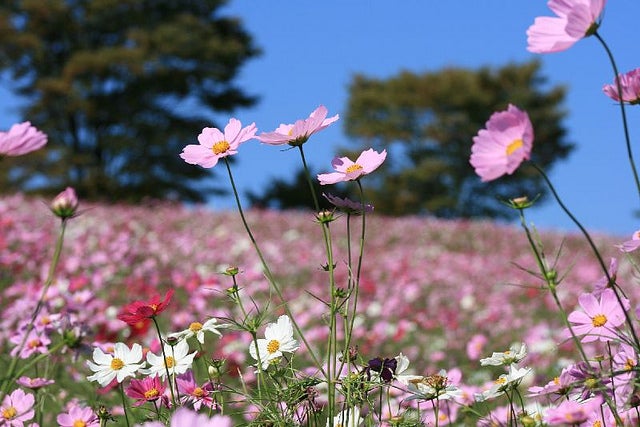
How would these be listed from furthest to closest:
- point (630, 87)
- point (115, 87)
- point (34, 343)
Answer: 1. point (115, 87)
2. point (34, 343)
3. point (630, 87)

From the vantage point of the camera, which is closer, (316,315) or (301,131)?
(301,131)

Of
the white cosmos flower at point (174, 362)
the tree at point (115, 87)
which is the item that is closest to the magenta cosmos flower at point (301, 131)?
the white cosmos flower at point (174, 362)

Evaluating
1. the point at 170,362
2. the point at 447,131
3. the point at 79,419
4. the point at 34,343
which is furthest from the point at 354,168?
the point at 447,131

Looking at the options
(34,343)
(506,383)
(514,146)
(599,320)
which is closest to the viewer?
(514,146)

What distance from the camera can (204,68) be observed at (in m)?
27.1

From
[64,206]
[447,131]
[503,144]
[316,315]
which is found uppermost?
[503,144]

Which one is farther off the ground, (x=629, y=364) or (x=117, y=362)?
(x=629, y=364)

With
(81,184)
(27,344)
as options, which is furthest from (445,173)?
(27,344)

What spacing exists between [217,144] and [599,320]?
796 mm

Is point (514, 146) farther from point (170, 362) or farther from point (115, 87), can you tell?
point (115, 87)

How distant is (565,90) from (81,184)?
21163mm

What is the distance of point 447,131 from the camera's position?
33.1m

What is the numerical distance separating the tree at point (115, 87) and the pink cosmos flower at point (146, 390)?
80.1 ft

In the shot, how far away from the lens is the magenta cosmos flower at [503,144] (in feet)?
3.64
